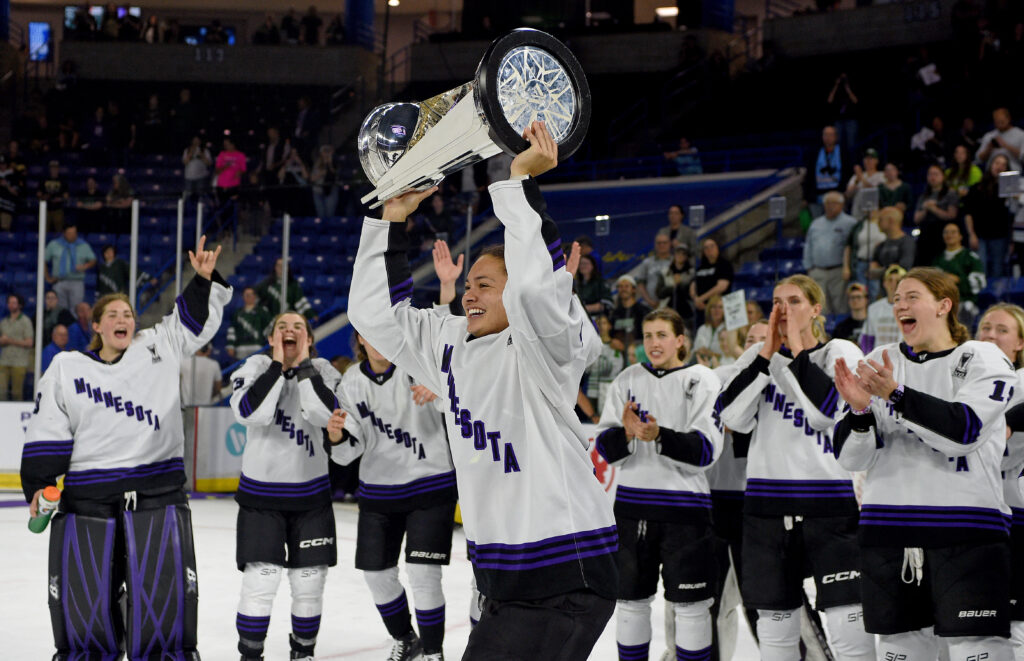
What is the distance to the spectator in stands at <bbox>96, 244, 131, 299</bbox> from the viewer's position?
9.75 m

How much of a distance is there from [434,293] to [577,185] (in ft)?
16.8

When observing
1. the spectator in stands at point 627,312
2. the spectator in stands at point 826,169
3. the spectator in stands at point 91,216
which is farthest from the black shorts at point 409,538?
the spectator in stands at point 826,169

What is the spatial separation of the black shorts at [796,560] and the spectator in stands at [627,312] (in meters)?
3.63

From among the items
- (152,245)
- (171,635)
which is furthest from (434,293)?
(171,635)

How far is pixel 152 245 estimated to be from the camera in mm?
9914

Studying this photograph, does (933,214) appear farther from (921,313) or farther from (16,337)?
(16,337)

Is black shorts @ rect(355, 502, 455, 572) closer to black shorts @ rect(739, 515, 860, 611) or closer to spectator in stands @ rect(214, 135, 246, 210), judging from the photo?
black shorts @ rect(739, 515, 860, 611)

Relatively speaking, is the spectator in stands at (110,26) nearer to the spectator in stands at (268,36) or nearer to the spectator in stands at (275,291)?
the spectator in stands at (268,36)

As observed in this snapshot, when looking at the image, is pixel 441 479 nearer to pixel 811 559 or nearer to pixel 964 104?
pixel 811 559

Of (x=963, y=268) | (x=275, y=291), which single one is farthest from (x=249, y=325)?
(x=963, y=268)

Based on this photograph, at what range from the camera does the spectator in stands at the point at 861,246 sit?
26.2ft

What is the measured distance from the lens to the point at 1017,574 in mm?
4094

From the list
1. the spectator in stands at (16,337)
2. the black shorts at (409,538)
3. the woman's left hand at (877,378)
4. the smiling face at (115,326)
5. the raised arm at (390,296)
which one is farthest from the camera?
the spectator in stands at (16,337)

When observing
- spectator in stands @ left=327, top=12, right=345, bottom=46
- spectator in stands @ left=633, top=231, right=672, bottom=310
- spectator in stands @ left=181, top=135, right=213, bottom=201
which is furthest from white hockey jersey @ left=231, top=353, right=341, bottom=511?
spectator in stands @ left=327, top=12, right=345, bottom=46
